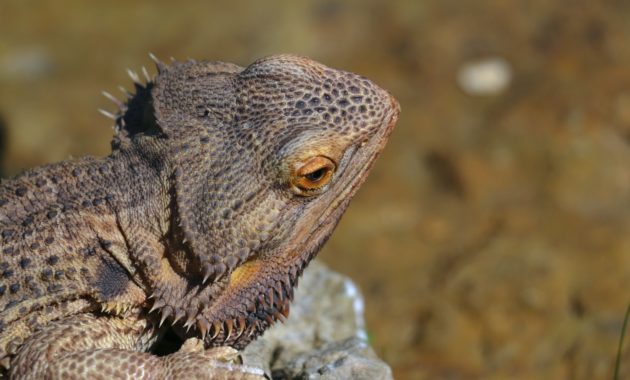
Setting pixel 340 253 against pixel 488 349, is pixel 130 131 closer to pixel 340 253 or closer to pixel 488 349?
pixel 488 349

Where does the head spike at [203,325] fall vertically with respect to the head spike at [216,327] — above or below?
above

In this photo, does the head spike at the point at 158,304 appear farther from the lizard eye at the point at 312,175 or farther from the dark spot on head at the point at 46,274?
the lizard eye at the point at 312,175

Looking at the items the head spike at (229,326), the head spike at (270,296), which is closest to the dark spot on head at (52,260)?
the head spike at (229,326)

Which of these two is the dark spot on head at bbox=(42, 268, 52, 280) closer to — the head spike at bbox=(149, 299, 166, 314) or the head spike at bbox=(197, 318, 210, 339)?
the head spike at bbox=(149, 299, 166, 314)

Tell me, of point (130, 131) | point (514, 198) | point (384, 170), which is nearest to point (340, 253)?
point (384, 170)

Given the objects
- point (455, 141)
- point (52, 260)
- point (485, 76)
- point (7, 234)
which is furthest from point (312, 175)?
point (485, 76)

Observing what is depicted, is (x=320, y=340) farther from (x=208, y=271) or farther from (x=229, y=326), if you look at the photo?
(x=208, y=271)
